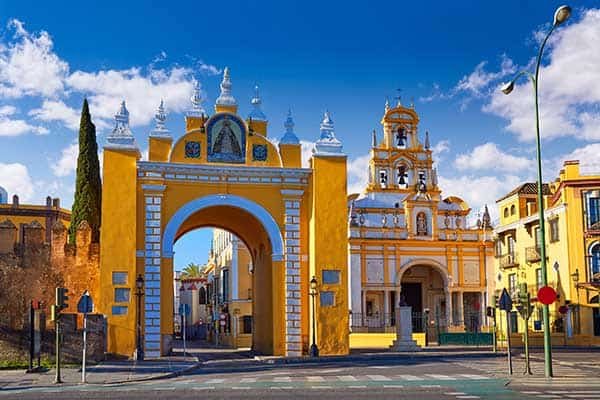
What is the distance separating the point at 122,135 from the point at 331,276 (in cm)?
992

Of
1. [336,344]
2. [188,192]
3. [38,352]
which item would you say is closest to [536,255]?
[336,344]

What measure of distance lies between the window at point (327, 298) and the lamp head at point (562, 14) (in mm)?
16066

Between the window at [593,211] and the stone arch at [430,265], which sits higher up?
the window at [593,211]

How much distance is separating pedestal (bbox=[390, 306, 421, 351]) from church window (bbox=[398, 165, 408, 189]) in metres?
21.9

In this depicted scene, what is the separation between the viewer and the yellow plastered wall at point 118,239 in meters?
31.0

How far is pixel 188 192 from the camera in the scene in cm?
3272

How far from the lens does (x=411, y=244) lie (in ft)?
181

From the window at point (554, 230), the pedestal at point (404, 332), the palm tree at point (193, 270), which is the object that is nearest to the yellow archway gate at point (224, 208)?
the pedestal at point (404, 332)

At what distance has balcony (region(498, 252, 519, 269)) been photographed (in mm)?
52969

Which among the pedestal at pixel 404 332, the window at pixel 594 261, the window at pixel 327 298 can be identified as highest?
the window at pixel 594 261

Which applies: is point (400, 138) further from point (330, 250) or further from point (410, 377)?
point (410, 377)

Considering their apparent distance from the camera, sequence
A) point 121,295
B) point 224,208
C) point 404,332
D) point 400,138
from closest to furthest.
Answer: point 121,295
point 224,208
point 404,332
point 400,138

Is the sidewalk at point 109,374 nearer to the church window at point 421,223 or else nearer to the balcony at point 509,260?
the church window at point 421,223

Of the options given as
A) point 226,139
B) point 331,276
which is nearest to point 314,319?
point 331,276
